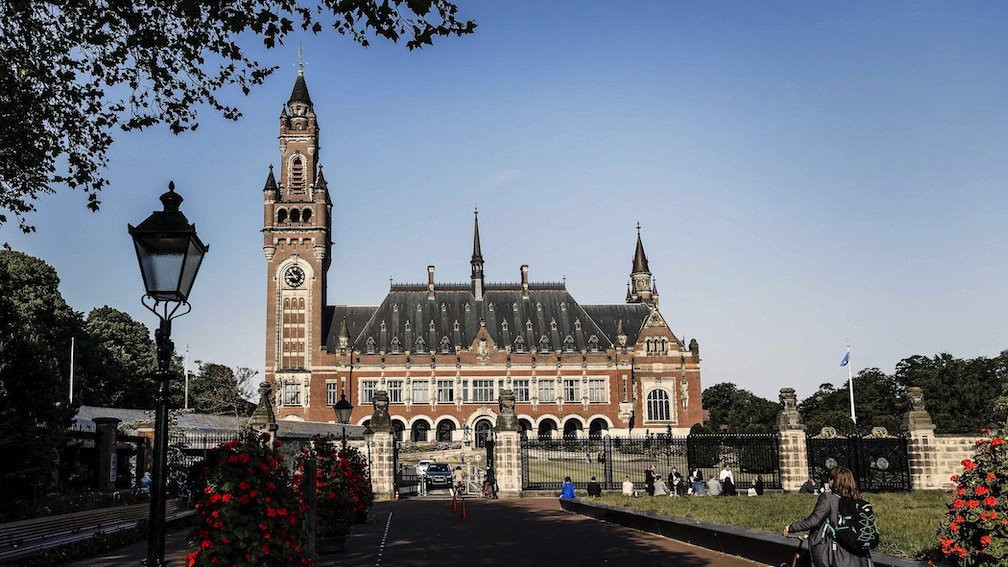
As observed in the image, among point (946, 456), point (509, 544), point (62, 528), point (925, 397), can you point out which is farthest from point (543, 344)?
point (62, 528)

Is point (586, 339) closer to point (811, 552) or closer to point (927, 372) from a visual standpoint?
point (927, 372)

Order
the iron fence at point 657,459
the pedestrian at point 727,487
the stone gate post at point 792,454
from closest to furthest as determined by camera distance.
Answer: the pedestrian at point 727,487
the stone gate post at point 792,454
the iron fence at point 657,459

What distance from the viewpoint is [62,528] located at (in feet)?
53.7

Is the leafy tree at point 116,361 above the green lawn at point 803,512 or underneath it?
above

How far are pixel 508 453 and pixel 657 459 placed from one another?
14.2 meters

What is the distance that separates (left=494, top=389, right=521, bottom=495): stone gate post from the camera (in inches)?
1272

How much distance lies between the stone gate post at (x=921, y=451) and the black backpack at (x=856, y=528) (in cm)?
2342

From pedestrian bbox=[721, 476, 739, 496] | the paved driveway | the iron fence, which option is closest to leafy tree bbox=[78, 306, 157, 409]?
the iron fence

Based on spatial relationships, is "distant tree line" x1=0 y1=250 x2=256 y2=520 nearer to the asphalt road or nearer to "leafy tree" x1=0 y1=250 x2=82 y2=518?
"leafy tree" x1=0 y1=250 x2=82 y2=518

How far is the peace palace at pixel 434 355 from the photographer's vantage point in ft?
244

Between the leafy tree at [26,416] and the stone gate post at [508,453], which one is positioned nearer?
the leafy tree at [26,416]

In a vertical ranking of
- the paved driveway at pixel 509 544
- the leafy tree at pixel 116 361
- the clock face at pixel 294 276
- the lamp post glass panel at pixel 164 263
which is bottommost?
the paved driveway at pixel 509 544

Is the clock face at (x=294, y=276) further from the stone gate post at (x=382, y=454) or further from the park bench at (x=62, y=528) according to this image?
the park bench at (x=62, y=528)

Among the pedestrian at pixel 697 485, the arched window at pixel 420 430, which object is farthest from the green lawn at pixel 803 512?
the arched window at pixel 420 430
